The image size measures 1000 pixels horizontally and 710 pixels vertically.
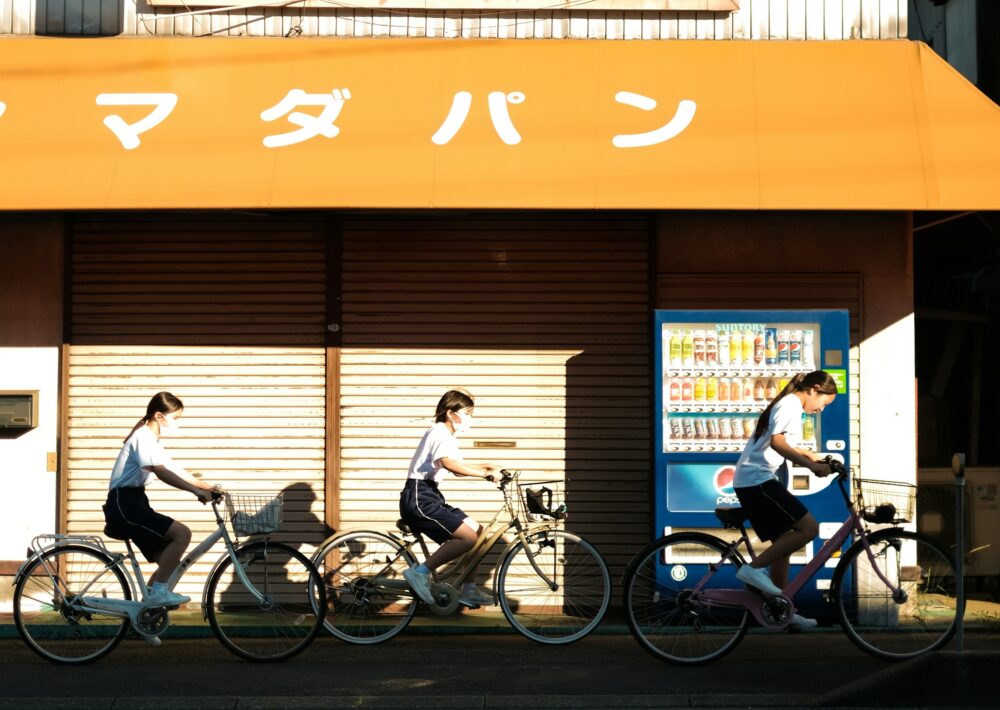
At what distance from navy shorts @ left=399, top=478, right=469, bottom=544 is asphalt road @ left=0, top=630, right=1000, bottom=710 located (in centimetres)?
85

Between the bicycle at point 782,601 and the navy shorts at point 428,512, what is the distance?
4.43 ft

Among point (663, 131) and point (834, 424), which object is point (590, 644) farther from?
point (663, 131)

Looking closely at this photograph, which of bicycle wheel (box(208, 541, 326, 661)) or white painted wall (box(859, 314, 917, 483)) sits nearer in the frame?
bicycle wheel (box(208, 541, 326, 661))

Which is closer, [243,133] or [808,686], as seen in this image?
[808,686]

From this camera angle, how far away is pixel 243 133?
384 inches

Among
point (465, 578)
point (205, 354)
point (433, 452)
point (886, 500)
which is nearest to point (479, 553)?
point (465, 578)

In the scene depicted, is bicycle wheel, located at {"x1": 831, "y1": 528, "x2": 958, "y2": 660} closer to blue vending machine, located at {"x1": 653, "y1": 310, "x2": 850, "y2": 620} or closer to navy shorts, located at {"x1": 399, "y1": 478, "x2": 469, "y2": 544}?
blue vending machine, located at {"x1": 653, "y1": 310, "x2": 850, "y2": 620}

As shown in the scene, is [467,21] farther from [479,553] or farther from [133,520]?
[133,520]

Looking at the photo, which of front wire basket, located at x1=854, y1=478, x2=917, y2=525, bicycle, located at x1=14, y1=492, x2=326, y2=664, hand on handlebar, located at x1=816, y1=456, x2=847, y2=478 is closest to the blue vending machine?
front wire basket, located at x1=854, y1=478, x2=917, y2=525

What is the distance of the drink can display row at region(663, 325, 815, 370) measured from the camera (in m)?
9.66

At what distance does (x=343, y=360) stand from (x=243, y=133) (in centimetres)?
201

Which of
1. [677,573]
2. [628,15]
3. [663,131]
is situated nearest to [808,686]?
[677,573]

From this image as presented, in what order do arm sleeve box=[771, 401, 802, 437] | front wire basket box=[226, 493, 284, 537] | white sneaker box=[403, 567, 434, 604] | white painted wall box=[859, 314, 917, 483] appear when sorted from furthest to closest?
white painted wall box=[859, 314, 917, 483], white sneaker box=[403, 567, 434, 604], front wire basket box=[226, 493, 284, 537], arm sleeve box=[771, 401, 802, 437]

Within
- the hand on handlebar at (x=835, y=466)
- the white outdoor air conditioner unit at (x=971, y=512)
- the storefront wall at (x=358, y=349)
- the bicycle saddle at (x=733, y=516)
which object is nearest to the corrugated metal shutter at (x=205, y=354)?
the storefront wall at (x=358, y=349)
